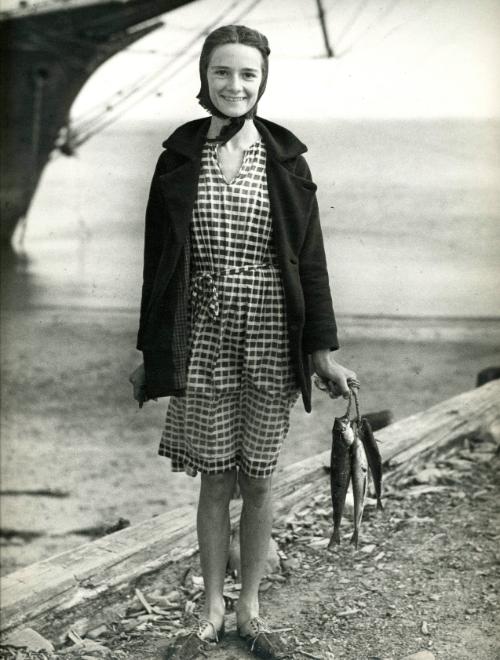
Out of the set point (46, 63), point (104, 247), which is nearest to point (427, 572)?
point (104, 247)

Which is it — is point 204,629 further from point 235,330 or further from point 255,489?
point 235,330

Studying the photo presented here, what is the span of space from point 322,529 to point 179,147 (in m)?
1.83

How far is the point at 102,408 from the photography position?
20.0 ft

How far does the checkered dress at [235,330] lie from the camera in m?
2.29

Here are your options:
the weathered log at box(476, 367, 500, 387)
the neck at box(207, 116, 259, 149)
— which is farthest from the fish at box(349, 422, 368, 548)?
the weathered log at box(476, 367, 500, 387)

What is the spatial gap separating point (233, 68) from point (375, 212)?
2.02m

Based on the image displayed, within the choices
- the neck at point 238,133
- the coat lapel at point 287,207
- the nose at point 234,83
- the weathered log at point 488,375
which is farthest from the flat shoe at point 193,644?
the weathered log at point 488,375

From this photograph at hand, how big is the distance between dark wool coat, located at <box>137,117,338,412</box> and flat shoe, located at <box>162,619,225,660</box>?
764mm

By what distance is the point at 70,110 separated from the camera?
17.2ft

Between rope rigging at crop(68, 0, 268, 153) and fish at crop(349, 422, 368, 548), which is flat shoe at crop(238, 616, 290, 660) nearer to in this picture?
fish at crop(349, 422, 368, 548)

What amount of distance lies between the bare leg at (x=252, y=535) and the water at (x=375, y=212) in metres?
1.61

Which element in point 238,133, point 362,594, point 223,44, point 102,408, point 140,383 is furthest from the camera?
point 102,408

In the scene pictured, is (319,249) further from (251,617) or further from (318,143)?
(318,143)

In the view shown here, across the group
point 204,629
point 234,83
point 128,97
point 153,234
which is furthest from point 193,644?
point 128,97
